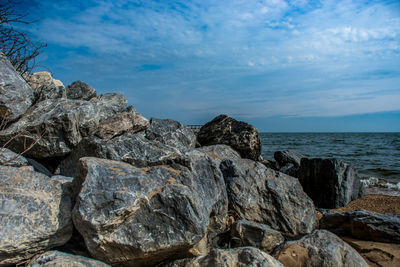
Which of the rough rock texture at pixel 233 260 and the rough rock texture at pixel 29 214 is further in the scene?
the rough rock texture at pixel 233 260

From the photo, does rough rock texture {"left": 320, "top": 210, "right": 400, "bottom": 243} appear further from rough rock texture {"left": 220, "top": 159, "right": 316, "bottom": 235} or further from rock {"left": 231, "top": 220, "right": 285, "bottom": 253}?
rock {"left": 231, "top": 220, "right": 285, "bottom": 253}

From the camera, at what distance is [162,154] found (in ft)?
13.5

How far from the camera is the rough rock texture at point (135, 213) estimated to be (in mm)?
2877

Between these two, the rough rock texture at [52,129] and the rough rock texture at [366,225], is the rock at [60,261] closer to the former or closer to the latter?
the rough rock texture at [52,129]

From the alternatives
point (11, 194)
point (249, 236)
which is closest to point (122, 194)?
point (11, 194)

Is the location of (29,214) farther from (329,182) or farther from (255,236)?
(329,182)

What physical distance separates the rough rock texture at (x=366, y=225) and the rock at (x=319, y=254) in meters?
1.20

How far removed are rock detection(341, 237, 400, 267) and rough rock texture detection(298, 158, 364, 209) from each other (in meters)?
3.45

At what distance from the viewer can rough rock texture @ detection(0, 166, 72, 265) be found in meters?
2.74

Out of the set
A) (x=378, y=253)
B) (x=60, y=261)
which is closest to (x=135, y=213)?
(x=60, y=261)

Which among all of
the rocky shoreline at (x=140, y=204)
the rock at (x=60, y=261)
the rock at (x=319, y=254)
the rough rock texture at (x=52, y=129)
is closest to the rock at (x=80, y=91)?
the rocky shoreline at (x=140, y=204)

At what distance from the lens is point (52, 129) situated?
4828mm

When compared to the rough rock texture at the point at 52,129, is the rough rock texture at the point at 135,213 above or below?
below

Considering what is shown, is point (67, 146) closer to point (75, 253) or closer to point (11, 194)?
point (11, 194)
